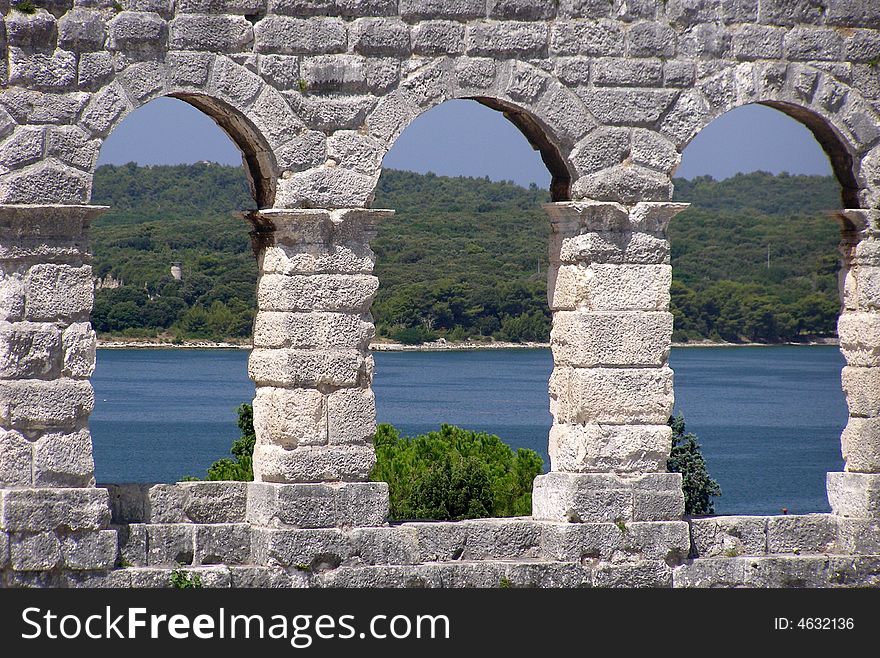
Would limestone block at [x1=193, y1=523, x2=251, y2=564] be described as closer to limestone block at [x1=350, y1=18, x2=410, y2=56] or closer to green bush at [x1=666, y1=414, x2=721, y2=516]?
limestone block at [x1=350, y1=18, x2=410, y2=56]

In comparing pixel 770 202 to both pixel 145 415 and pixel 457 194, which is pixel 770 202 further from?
pixel 145 415

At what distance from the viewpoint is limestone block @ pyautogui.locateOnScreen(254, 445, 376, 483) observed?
1362 centimetres

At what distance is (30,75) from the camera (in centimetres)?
1307

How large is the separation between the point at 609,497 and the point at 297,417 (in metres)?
2.62

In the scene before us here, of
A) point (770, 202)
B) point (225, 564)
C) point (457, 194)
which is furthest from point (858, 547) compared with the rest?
point (770, 202)

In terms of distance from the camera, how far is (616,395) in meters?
14.2

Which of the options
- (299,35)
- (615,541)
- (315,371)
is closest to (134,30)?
(299,35)

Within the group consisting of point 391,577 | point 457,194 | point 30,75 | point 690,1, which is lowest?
point 391,577

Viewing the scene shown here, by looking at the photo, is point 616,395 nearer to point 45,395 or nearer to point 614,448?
point 614,448

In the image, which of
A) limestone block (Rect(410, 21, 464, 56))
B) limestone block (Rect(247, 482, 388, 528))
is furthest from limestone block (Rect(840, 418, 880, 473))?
limestone block (Rect(410, 21, 464, 56))

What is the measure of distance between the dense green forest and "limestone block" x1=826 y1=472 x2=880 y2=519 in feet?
68.1

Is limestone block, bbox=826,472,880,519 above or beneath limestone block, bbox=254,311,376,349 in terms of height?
beneath

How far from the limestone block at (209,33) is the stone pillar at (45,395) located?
1454 mm

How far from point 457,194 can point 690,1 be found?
121ft
